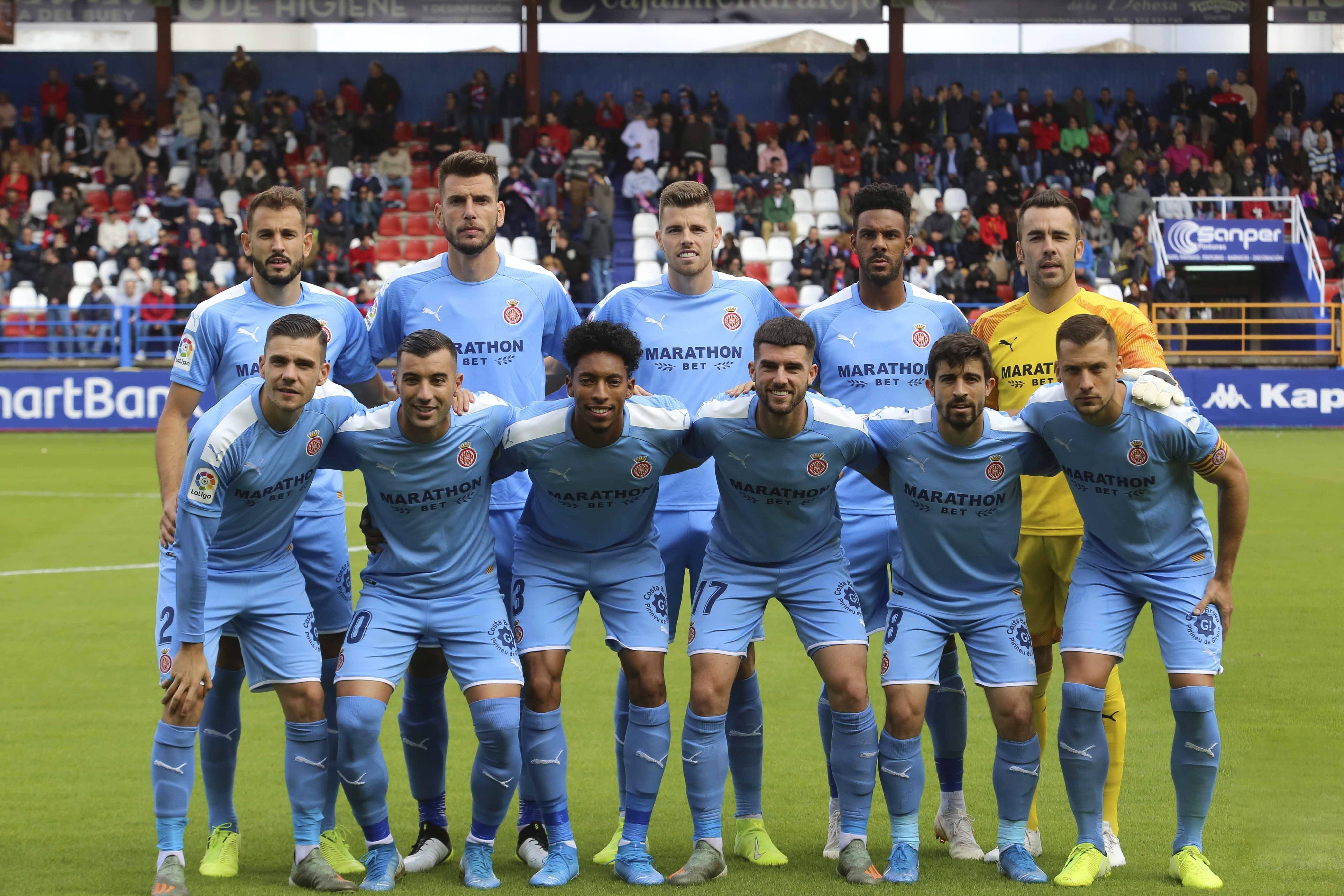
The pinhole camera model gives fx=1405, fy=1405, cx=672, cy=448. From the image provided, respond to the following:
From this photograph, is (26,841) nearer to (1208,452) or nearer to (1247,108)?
(1208,452)

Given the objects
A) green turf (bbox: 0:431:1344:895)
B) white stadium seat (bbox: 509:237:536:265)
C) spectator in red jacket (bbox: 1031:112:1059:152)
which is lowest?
green turf (bbox: 0:431:1344:895)

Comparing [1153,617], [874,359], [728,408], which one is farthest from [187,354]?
[1153,617]

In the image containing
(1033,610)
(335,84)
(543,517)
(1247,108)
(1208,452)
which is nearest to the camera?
(1208,452)

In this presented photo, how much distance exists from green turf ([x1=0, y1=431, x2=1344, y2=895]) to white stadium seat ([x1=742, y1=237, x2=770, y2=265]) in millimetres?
15011

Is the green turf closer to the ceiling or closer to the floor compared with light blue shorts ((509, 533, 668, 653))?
closer to the floor

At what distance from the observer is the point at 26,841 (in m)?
5.34

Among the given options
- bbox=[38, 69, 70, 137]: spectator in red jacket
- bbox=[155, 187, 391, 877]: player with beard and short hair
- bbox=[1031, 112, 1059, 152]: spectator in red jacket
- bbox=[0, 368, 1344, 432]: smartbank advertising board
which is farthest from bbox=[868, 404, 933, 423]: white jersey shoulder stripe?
Answer: bbox=[38, 69, 70, 137]: spectator in red jacket

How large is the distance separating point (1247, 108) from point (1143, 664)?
23399 mm

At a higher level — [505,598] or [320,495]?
[320,495]

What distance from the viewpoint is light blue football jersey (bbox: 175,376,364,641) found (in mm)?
4820

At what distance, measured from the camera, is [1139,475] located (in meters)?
5.02

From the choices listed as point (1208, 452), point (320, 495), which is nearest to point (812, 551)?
point (1208, 452)

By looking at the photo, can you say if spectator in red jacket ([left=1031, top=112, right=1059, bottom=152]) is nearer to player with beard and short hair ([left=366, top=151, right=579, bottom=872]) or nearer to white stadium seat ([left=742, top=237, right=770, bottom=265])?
white stadium seat ([left=742, top=237, right=770, bottom=265])

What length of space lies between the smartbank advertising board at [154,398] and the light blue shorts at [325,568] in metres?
16.3
